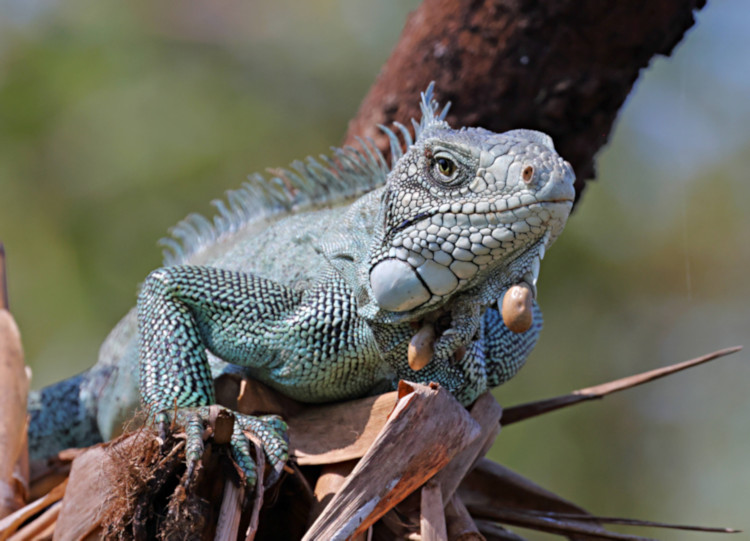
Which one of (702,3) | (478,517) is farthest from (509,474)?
(702,3)

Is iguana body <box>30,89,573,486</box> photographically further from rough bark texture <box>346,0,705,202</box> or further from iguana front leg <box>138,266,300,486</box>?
rough bark texture <box>346,0,705,202</box>

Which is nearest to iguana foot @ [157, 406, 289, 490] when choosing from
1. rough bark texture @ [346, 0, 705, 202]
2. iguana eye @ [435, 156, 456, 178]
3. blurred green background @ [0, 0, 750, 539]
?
iguana eye @ [435, 156, 456, 178]

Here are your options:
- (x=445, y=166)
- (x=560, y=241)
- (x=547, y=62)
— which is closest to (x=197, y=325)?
(x=445, y=166)

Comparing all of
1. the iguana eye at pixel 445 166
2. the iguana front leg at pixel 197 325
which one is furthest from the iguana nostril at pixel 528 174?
the iguana front leg at pixel 197 325

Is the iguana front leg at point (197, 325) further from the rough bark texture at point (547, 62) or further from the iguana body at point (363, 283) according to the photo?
the rough bark texture at point (547, 62)

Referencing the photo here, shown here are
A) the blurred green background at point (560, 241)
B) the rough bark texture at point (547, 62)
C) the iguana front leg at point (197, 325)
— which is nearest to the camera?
the iguana front leg at point (197, 325)

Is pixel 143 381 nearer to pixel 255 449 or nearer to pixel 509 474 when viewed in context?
pixel 255 449

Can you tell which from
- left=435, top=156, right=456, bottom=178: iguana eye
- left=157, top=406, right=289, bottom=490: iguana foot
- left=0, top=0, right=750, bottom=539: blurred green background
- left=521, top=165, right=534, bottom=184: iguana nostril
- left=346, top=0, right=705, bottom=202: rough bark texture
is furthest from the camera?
left=0, top=0, right=750, bottom=539: blurred green background
